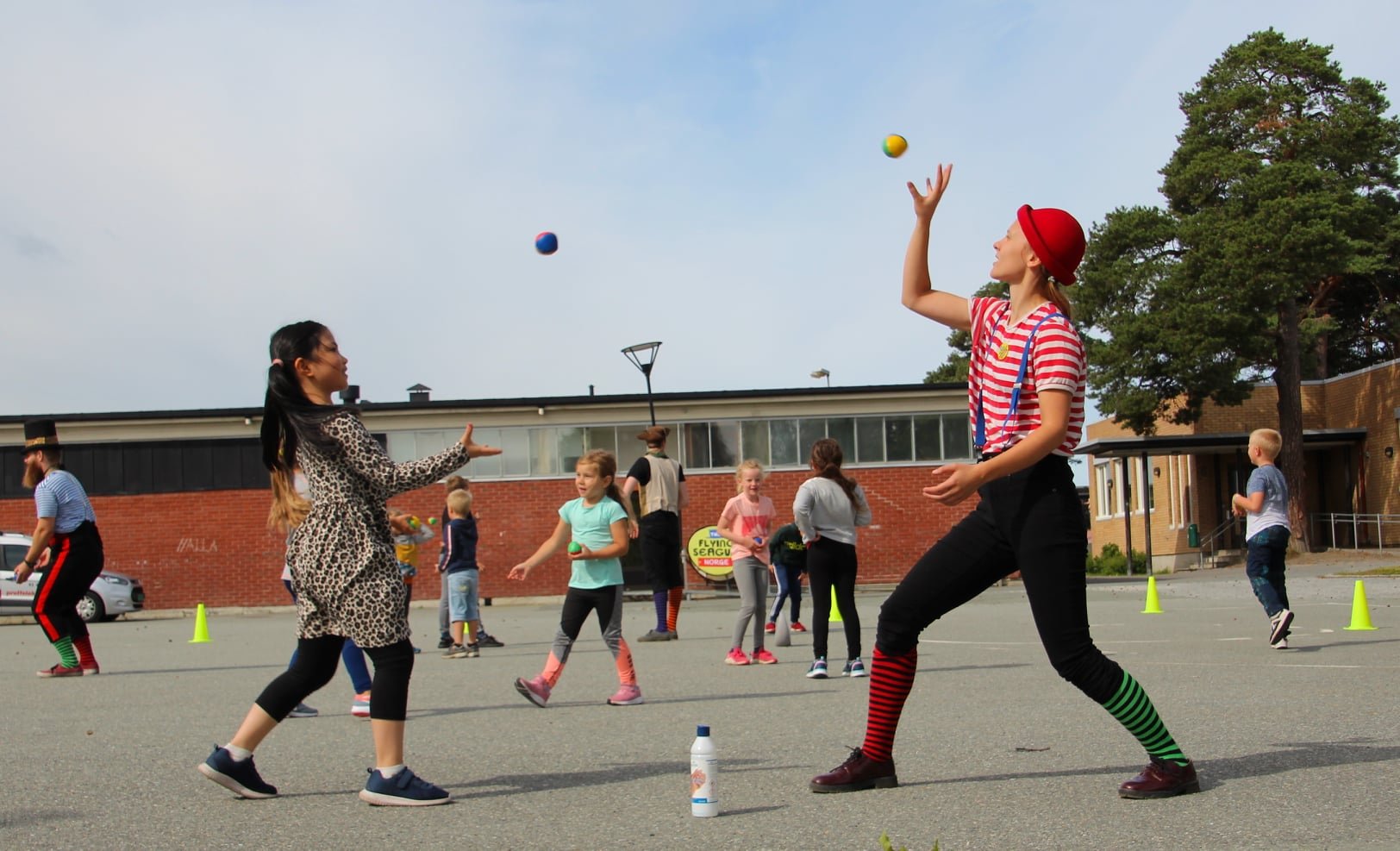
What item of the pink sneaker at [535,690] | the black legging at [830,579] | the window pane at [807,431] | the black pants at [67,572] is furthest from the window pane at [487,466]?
the pink sneaker at [535,690]

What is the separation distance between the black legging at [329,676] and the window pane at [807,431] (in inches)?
1234

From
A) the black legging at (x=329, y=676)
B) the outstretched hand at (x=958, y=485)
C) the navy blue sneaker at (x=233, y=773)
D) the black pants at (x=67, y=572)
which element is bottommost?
the navy blue sneaker at (x=233, y=773)

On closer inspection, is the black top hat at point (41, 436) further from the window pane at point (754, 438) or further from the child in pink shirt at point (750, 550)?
the window pane at point (754, 438)

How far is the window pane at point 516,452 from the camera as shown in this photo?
36.3 m

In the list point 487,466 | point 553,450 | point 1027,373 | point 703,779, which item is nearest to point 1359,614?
point 1027,373

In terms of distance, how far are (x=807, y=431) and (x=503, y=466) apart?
304 inches

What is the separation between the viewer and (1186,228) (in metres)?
42.9

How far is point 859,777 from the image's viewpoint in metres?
5.41

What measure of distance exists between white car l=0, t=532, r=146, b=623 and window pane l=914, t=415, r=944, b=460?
61.5 feet

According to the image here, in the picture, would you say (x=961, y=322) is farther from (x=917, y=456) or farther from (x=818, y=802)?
(x=917, y=456)

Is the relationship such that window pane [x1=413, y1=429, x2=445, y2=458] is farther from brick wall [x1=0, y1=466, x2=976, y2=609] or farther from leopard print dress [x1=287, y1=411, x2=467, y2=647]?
leopard print dress [x1=287, y1=411, x2=467, y2=647]

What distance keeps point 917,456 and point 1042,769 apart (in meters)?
31.1

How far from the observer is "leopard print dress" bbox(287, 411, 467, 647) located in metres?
5.42

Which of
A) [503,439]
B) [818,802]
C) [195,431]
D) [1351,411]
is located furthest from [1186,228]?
[818,802]
